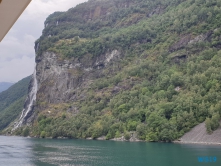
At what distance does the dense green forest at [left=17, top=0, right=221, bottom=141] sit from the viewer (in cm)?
5838

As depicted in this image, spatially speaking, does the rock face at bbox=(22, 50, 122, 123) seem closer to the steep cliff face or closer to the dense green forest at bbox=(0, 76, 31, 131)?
the steep cliff face

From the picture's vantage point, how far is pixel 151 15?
11756 centimetres

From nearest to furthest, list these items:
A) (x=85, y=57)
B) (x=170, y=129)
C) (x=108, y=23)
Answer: (x=170, y=129)
(x=85, y=57)
(x=108, y=23)

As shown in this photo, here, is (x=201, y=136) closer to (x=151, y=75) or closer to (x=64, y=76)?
(x=151, y=75)

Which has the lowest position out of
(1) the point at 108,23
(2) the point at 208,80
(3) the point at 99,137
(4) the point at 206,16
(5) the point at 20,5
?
(3) the point at 99,137

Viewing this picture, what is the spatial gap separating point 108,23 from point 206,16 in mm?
47986

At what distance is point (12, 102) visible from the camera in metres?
132

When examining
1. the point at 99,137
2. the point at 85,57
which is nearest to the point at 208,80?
the point at 99,137

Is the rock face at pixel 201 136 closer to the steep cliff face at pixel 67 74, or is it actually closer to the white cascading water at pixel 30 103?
the steep cliff face at pixel 67 74

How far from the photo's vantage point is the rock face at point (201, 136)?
47.2 metres

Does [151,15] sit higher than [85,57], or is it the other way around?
[151,15]

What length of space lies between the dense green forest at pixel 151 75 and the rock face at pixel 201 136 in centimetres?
124

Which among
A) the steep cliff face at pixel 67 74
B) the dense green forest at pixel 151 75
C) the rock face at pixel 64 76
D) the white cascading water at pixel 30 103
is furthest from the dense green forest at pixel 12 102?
the dense green forest at pixel 151 75

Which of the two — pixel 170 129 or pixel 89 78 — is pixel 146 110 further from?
pixel 89 78
